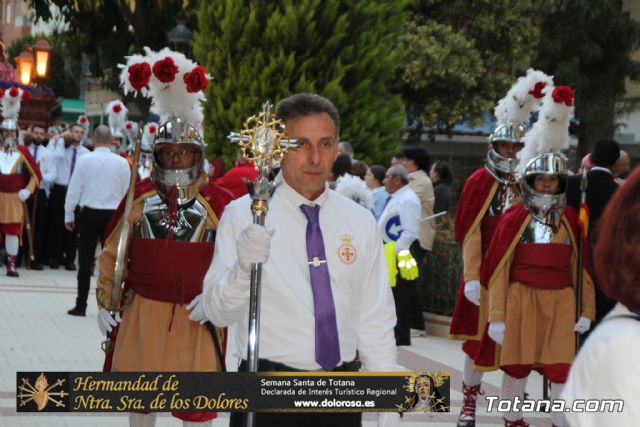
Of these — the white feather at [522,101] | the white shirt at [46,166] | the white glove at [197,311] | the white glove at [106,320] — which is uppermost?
the white feather at [522,101]

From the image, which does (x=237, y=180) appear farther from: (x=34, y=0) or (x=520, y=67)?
(x=520, y=67)

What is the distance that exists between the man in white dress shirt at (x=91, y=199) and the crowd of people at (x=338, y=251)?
18 mm

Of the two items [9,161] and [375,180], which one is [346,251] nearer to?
[375,180]

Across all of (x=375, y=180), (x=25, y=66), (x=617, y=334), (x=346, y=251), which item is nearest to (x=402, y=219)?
(x=375, y=180)

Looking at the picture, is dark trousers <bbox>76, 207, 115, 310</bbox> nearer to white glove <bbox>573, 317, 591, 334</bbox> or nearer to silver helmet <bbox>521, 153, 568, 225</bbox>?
silver helmet <bbox>521, 153, 568, 225</bbox>

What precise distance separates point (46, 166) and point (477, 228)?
448 inches

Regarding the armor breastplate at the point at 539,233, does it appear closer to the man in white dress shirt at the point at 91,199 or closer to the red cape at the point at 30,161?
the man in white dress shirt at the point at 91,199

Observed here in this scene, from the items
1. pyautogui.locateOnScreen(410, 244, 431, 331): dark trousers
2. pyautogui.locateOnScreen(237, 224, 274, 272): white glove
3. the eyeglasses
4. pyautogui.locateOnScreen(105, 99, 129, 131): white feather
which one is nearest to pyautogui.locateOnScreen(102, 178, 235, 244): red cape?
the eyeglasses

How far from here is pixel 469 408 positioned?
867 centimetres

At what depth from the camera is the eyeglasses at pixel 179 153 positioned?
6.71m

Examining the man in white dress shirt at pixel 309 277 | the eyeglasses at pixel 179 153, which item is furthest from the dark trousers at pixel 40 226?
the man in white dress shirt at pixel 309 277

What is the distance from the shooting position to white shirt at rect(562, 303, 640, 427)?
2.60 m

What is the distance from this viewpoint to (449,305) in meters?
14.0

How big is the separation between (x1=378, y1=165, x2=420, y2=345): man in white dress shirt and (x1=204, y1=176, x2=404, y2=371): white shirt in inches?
294
